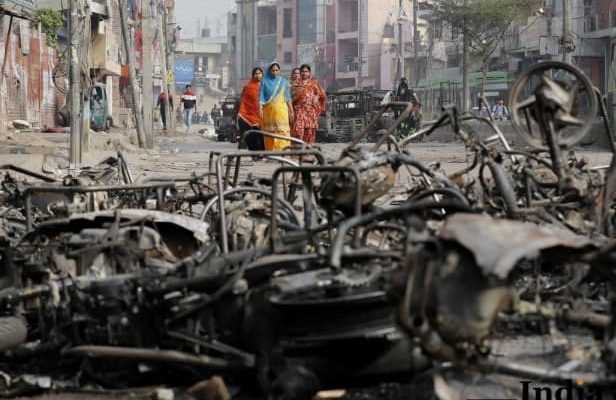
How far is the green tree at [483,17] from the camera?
150 ft

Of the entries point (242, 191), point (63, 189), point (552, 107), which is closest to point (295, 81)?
point (242, 191)

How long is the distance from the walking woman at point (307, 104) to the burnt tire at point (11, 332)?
1225cm

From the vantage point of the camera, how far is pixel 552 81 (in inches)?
193

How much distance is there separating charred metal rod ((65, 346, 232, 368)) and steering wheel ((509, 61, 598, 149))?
1.96m

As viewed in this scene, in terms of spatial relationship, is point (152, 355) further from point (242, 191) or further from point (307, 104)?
point (307, 104)

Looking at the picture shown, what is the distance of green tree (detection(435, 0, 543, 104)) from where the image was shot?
150ft

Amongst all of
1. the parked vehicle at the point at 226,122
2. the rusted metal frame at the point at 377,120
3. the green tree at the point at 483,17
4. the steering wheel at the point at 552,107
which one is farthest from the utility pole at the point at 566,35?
the steering wheel at the point at 552,107

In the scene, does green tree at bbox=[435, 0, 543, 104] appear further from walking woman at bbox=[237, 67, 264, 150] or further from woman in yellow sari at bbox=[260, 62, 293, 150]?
woman in yellow sari at bbox=[260, 62, 293, 150]

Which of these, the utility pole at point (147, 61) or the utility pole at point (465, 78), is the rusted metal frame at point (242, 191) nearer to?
the utility pole at point (147, 61)

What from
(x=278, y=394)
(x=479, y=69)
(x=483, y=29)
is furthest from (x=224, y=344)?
(x=479, y=69)

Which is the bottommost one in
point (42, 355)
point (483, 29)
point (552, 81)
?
point (42, 355)

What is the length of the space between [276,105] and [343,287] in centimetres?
1182

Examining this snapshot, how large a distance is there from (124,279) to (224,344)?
1.68ft

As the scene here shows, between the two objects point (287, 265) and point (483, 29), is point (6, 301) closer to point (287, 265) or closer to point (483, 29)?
point (287, 265)
